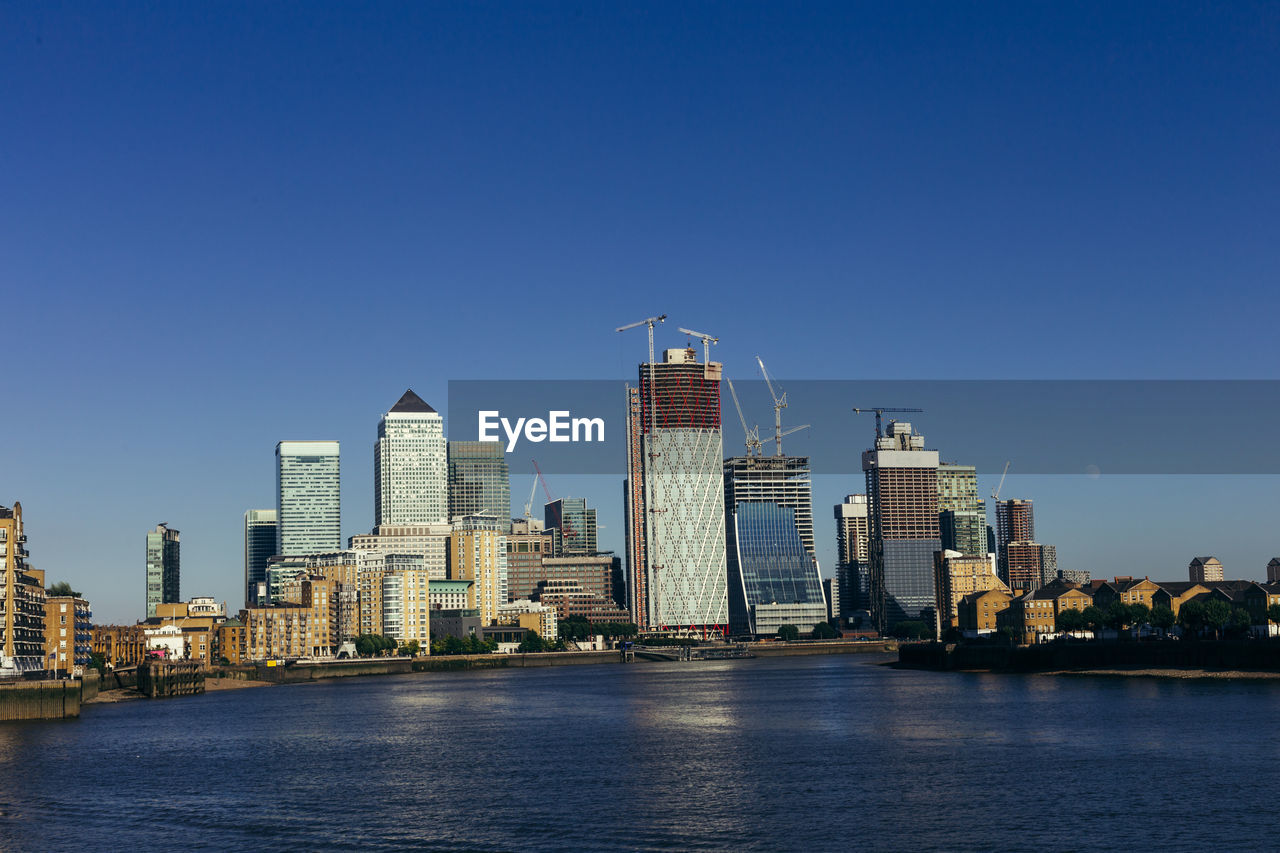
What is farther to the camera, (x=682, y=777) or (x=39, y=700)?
(x=39, y=700)

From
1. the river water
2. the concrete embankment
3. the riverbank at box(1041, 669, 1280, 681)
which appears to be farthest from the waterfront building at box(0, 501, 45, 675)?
the concrete embankment

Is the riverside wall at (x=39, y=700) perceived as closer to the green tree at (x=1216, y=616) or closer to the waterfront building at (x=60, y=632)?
the waterfront building at (x=60, y=632)

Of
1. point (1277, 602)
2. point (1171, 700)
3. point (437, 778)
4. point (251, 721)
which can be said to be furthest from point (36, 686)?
point (1277, 602)

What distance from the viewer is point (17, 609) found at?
155 meters

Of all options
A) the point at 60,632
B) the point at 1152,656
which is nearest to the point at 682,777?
the point at 1152,656

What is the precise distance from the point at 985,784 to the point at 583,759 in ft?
85.6

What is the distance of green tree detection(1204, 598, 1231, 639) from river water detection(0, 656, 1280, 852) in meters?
56.2

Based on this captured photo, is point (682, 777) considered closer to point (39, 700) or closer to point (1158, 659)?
point (39, 700)

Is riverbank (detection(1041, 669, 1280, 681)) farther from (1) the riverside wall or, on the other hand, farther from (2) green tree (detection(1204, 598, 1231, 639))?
(1) the riverside wall

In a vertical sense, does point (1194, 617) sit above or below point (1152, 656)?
above

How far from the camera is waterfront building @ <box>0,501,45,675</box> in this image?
147 m

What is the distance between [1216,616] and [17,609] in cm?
14985

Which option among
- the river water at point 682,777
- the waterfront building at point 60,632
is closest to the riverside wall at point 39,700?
the river water at point 682,777

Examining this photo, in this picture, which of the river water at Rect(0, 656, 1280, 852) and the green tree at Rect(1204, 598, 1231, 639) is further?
the green tree at Rect(1204, 598, 1231, 639)
